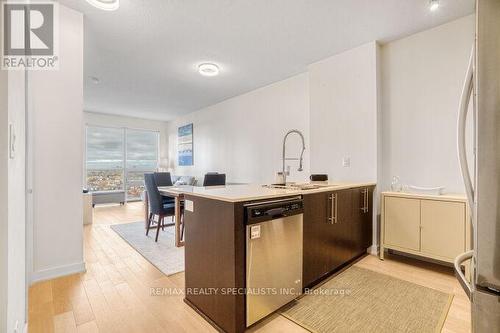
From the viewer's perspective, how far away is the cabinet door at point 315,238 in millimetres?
2006

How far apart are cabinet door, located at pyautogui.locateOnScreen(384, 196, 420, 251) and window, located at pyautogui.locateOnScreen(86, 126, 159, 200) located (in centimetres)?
729

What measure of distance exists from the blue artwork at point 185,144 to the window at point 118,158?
1.25m

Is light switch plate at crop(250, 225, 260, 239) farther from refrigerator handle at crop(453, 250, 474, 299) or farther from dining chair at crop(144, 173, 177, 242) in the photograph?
dining chair at crop(144, 173, 177, 242)

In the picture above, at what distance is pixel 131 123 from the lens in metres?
7.70

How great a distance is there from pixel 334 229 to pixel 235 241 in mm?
1293

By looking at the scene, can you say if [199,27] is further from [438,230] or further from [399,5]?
[438,230]

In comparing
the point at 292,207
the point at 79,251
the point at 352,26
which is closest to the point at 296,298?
the point at 292,207

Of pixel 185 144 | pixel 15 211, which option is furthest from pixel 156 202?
pixel 185 144

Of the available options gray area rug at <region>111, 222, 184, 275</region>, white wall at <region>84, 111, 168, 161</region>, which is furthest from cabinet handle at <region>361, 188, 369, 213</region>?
white wall at <region>84, 111, 168, 161</region>

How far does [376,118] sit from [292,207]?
6.45 ft

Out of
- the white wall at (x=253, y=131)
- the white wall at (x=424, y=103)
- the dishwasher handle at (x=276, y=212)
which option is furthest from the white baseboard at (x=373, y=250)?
the dishwasher handle at (x=276, y=212)

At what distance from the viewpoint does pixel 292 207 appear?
71.3 inches

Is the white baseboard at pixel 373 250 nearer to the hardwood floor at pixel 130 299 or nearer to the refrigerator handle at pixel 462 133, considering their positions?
the hardwood floor at pixel 130 299

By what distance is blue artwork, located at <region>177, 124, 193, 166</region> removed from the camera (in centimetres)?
726
